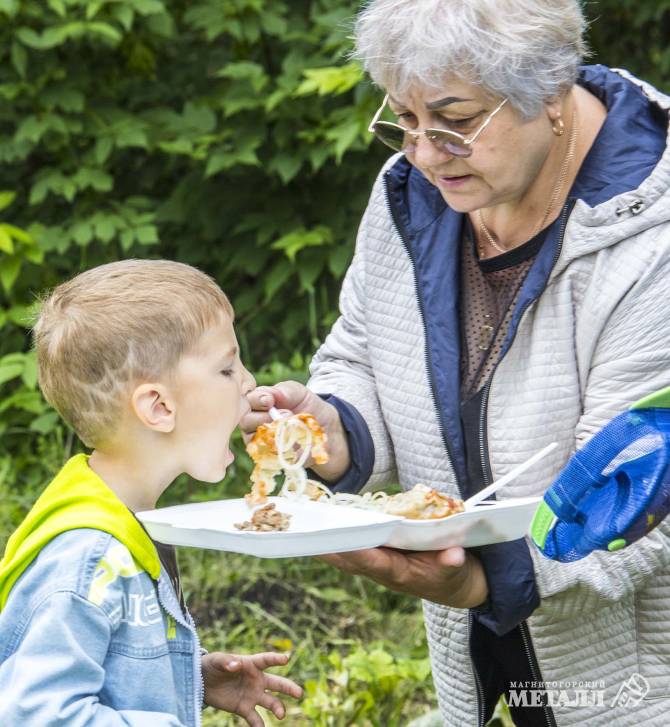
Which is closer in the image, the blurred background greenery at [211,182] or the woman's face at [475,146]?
the woman's face at [475,146]

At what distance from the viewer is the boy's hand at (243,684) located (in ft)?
7.82

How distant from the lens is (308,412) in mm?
2688

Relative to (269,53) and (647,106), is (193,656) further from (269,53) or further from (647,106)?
(269,53)

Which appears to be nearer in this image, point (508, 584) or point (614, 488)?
point (614, 488)

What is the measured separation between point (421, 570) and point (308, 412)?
52 cm

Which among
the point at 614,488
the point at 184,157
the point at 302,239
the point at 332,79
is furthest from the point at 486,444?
the point at 184,157

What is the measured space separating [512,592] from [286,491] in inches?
18.3

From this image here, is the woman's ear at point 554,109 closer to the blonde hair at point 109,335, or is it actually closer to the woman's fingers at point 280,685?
the blonde hair at point 109,335

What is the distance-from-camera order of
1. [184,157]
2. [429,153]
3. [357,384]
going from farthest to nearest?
[184,157] → [357,384] → [429,153]

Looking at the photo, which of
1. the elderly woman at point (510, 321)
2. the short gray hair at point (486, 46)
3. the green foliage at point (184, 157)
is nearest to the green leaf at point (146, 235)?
the green foliage at point (184, 157)

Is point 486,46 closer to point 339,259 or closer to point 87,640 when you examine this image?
point 87,640

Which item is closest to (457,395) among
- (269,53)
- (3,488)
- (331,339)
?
(331,339)

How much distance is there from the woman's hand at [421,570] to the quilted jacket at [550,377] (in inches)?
3.4

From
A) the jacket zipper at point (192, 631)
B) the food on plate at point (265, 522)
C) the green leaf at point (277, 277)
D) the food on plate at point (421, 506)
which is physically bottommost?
the green leaf at point (277, 277)
